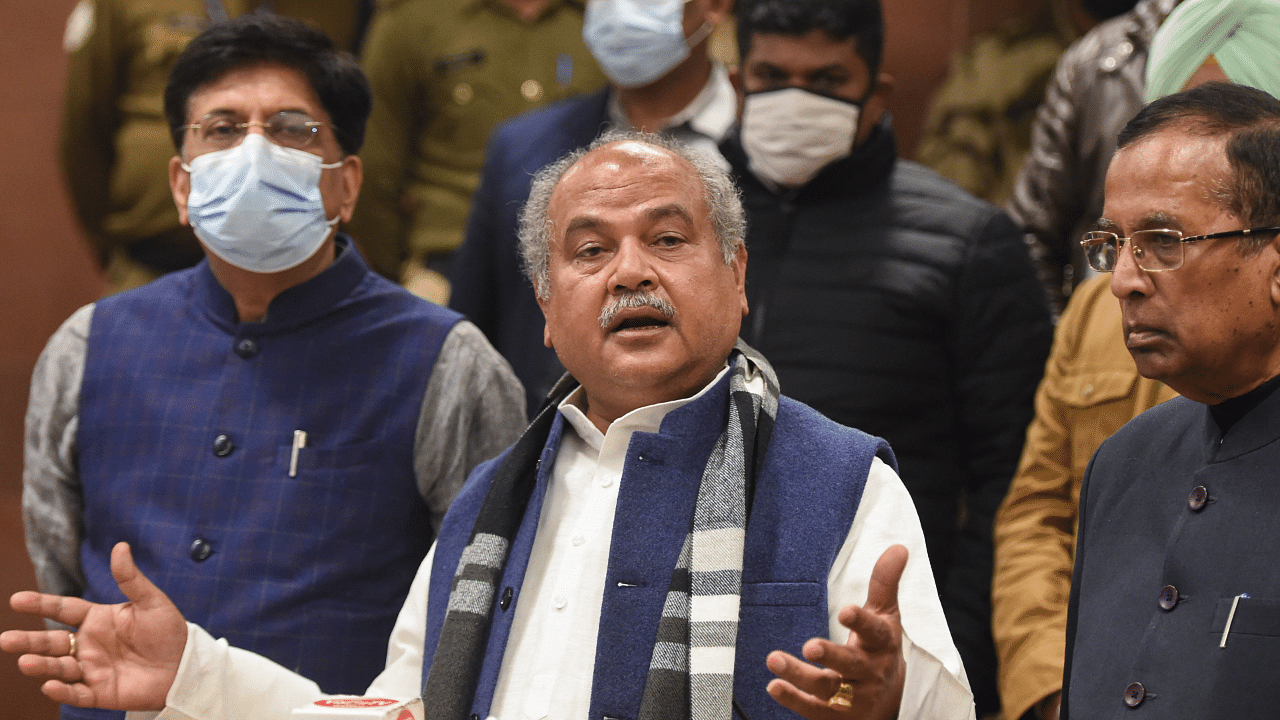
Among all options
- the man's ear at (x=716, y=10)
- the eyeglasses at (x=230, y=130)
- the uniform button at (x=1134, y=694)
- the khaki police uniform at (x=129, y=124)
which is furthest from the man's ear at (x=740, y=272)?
the khaki police uniform at (x=129, y=124)

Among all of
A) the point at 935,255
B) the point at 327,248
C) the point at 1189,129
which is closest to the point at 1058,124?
the point at 935,255

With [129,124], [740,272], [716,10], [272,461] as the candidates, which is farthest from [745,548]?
[129,124]

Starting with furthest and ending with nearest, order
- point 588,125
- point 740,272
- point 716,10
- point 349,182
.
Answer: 1. point 716,10
2. point 588,125
3. point 349,182
4. point 740,272

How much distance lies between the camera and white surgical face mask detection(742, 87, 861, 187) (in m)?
3.57

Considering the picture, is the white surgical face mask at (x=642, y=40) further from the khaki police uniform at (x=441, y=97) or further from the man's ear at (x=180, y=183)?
the man's ear at (x=180, y=183)

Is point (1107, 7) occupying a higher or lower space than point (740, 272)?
higher

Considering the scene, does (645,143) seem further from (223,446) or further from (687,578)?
(223,446)

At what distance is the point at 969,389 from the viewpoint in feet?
11.2

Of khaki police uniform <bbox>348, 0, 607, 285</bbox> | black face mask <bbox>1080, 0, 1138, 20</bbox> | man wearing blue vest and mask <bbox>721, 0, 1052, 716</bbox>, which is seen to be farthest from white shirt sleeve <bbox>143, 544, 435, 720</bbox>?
black face mask <bbox>1080, 0, 1138, 20</bbox>

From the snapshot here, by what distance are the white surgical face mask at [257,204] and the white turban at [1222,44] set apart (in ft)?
5.97

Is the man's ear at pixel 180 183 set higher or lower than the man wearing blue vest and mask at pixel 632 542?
higher

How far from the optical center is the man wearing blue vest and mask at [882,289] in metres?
3.38

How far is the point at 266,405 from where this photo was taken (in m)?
3.04

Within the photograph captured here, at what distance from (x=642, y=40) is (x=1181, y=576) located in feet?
8.35
